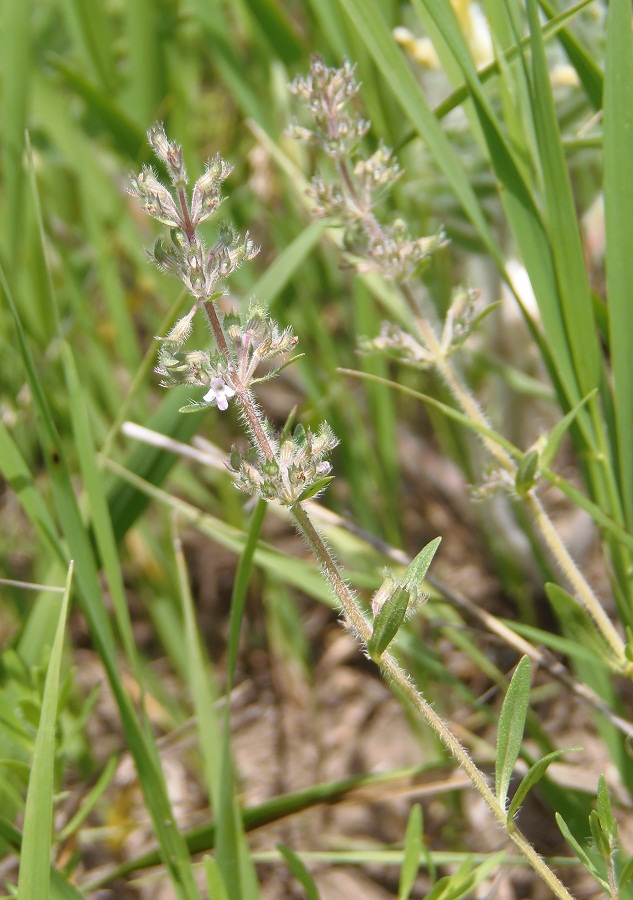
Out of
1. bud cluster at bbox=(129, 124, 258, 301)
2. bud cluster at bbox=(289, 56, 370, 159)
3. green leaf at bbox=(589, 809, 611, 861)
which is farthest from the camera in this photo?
bud cluster at bbox=(289, 56, 370, 159)

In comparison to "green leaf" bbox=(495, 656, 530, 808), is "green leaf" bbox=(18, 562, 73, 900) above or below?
above

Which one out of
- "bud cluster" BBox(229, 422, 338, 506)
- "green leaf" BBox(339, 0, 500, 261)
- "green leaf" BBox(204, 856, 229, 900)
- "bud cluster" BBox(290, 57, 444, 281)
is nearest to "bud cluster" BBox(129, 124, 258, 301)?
"bud cluster" BBox(229, 422, 338, 506)

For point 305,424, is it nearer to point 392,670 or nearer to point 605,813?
point 392,670

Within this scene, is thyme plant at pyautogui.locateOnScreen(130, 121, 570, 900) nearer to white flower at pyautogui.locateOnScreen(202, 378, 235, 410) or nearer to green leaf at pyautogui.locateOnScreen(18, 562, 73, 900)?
white flower at pyautogui.locateOnScreen(202, 378, 235, 410)

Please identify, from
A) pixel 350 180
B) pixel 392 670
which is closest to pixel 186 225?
pixel 350 180

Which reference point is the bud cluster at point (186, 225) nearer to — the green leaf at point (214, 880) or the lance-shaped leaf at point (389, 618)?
the lance-shaped leaf at point (389, 618)

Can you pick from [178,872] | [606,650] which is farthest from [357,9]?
[178,872]

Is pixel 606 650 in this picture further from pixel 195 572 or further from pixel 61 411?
pixel 195 572
